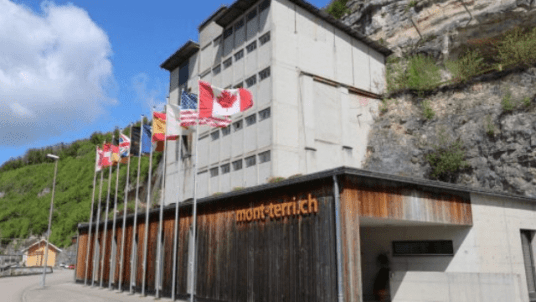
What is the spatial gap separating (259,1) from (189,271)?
2157cm

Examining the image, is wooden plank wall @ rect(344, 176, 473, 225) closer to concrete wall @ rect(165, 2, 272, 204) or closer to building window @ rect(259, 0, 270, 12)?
concrete wall @ rect(165, 2, 272, 204)

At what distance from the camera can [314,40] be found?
3438 cm


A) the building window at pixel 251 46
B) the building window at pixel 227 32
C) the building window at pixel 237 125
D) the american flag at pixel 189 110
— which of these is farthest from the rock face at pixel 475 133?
the american flag at pixel 189 110

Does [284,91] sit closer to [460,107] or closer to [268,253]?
[460,107]

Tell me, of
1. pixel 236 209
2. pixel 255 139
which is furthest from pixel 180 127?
pixel 255 139

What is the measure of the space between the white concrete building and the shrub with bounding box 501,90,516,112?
986 centimetres

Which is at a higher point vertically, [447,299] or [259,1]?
[259,1]

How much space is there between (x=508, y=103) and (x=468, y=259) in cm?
1780

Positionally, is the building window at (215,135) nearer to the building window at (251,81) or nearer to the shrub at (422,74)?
the building window at (251,81)

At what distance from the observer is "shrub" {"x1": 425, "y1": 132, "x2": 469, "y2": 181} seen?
3153 centimetres

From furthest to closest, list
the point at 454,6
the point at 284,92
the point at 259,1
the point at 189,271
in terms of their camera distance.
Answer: the point at 454,6 < the point at 259,1 < the point at 284,92 < the point at 189,271

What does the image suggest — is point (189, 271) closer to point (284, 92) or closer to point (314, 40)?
point (284, 92)

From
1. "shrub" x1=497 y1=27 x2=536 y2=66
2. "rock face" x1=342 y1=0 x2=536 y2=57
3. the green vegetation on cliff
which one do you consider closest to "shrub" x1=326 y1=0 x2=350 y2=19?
"rock face" x1=342 y1=0 x2=536 y2=57

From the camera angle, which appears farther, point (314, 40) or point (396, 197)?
point (314, 40)
